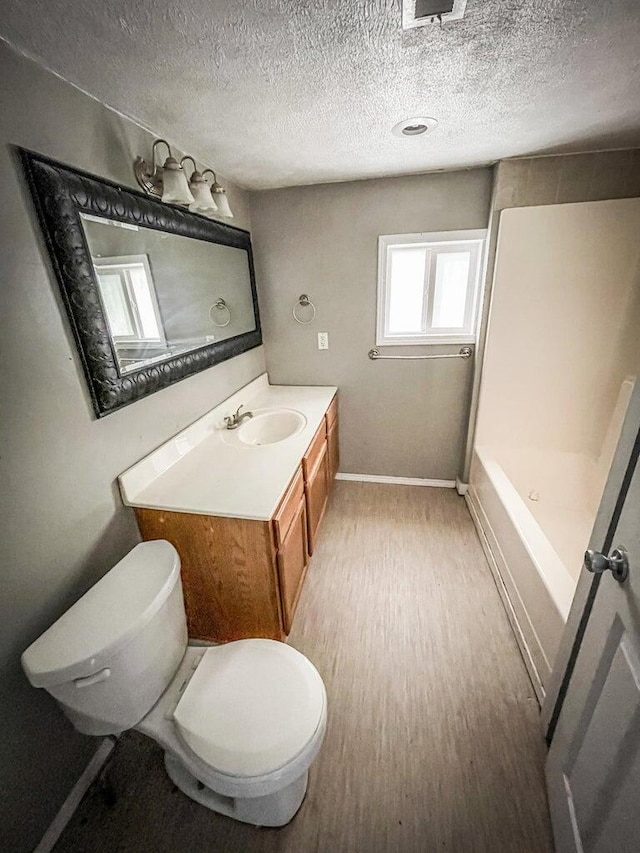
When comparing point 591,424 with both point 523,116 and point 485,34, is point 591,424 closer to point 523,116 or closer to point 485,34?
point 523,116

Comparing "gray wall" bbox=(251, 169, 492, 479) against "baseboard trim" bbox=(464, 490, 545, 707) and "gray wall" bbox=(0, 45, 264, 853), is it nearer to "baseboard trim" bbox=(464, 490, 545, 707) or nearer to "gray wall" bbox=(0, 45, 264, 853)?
"baseboard trim" bbox=(464, 490, 545, 707)

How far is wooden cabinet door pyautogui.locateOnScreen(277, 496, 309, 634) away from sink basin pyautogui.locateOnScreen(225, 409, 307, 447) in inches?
20.0

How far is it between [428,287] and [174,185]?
158 centimetres

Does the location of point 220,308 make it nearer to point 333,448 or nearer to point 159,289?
point 159,289

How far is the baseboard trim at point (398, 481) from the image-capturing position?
2.66 metres

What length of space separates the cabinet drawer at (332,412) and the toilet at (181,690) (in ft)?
4.37

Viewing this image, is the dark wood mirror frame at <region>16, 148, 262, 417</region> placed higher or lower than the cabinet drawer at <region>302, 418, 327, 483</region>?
higher

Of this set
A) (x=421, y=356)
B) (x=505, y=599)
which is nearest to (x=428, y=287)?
(x=421, y=356)

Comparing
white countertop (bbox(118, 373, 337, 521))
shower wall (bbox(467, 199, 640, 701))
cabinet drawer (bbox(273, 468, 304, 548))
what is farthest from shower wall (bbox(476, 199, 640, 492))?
cabinet drawer (bbox(273, 468, 304, 548))

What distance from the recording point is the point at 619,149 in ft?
5.44

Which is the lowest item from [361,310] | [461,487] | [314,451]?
[461,487]

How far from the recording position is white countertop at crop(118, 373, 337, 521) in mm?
1273

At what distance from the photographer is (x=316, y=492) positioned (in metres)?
1.99

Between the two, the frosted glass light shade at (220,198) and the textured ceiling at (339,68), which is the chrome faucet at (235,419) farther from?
the textured ceiling at (339,68)
